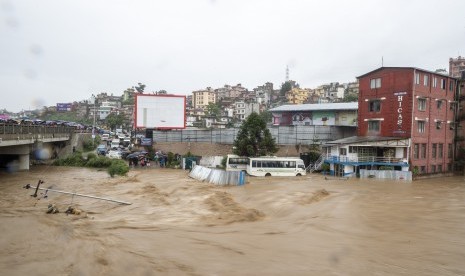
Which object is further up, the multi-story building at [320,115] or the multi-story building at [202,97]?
the multi-story building at [202,97]

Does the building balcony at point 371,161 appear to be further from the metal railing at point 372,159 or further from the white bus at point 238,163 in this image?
the white bus at point 238,163

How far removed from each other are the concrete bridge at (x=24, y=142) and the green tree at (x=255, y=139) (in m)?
19.9

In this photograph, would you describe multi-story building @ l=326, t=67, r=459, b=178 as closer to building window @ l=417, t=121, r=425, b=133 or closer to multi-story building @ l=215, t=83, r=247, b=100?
building window @ l=417, t=121, r=425, b=133

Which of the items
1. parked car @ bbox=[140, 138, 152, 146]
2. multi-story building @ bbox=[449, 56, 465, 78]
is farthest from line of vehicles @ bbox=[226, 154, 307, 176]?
multi-story building @ bbox=[449, 56, 465, 78]

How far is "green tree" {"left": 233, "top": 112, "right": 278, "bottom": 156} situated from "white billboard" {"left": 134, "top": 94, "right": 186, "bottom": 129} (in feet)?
64.3

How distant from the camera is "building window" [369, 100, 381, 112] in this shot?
39.2 meters

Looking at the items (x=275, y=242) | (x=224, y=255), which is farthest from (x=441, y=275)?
(x=224, y=255)

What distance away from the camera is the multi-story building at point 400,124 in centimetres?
3603

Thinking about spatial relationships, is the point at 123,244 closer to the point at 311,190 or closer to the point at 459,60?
the point at 311,190

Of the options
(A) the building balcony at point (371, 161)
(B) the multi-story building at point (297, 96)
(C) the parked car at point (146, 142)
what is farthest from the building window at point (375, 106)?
(B) the multi-story building at point (297, 96)

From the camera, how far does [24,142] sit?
109 feet

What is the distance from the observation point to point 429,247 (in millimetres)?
12438

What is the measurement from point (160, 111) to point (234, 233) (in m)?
41.5

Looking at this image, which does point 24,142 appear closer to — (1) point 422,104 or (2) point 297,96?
(1) point 422,104
